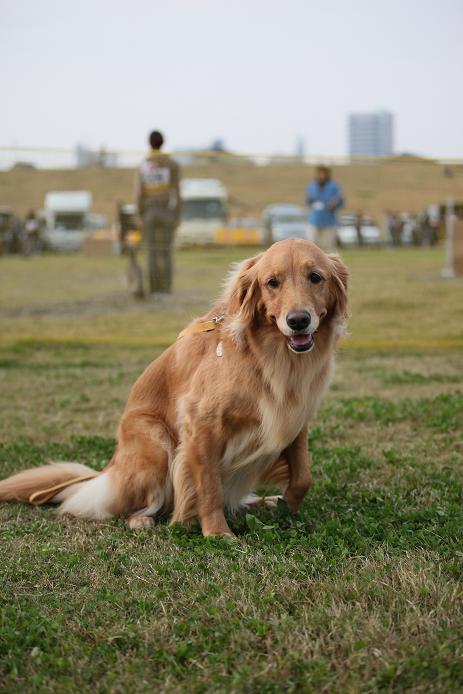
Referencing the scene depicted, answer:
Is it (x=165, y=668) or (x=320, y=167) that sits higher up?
(x=320, y=167)

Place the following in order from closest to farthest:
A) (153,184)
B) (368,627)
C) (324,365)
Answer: (368,627)
(324,365)
(153,184)

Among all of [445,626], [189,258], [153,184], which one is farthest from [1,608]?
[189,258]

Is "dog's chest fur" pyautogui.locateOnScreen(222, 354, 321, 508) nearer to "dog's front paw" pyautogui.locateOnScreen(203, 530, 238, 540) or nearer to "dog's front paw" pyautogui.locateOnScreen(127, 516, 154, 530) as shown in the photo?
"dog's front paw" pyautogui.locateOnScreen(203, 530, 238, 540)

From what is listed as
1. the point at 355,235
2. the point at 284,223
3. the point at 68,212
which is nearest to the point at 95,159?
the point at 284,223

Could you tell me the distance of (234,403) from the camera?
3.64 m

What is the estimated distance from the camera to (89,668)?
2.52 metres

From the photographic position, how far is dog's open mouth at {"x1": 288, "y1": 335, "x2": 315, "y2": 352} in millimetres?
3445

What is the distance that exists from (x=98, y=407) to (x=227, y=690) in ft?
14.2

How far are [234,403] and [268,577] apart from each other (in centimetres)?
80

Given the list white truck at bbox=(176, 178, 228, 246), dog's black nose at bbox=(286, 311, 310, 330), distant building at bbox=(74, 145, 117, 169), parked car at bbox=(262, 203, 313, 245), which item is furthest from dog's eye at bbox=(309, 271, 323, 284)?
parked car at bbox=(262, 203, 313, 245)

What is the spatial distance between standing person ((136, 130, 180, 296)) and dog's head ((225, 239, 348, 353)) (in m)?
9.59

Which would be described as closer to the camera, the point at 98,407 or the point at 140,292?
the point at 98,407

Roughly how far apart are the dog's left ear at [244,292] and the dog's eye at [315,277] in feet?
0.79

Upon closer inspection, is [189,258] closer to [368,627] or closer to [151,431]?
[151,431]
